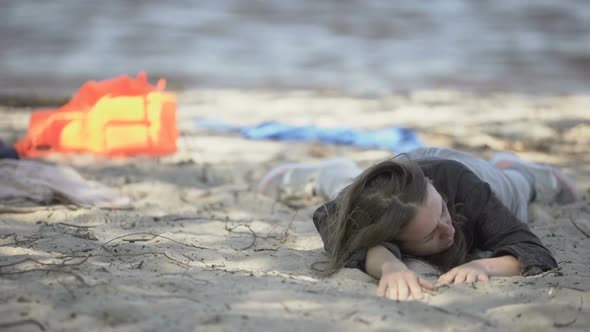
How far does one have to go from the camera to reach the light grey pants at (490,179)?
308cm

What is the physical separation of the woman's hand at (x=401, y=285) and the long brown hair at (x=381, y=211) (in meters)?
0.16

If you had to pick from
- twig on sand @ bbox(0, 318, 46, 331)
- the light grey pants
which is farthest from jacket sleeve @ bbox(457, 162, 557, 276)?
twig on sand @ bbox(0, 318, 46, 331)

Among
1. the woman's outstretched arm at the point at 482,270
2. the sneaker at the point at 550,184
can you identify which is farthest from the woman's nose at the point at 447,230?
the sneaker at the point at 550,184

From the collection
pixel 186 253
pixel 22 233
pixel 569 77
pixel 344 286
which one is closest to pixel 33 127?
pixel 22 233

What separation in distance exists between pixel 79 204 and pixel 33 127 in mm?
1187

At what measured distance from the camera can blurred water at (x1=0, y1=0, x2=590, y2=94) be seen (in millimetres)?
7684

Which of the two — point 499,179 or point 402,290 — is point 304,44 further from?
point 402,290

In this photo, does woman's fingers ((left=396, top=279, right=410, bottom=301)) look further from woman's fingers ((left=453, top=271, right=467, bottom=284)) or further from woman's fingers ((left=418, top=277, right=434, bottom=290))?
woman's fingers ((left=453, top=271, right=467, bottom=284))

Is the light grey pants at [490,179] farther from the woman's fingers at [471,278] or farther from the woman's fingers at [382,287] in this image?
the woman's fingers at [382,287]

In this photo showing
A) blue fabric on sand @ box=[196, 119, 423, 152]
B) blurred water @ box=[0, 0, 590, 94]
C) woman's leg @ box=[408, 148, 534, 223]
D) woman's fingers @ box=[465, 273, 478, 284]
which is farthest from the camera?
blurred water @ box=[0, 0, 590, 94]

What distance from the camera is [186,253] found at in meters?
2.57

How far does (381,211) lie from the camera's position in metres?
2.34

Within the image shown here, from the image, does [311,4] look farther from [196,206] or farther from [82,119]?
[196,206]

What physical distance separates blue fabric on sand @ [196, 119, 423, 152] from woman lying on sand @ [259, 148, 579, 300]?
1894 millimetres
